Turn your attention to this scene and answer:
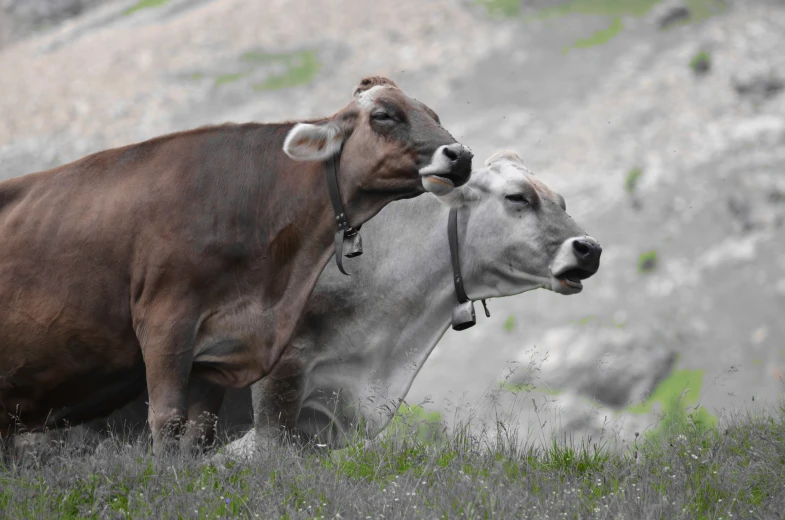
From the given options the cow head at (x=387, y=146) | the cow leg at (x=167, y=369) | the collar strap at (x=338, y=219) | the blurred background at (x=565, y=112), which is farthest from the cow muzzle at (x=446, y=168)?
the blurred background at (x=565, y=112)

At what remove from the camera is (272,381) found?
24.9 ft

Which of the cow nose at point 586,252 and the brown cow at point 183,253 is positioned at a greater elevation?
the brown cow at point 183,253

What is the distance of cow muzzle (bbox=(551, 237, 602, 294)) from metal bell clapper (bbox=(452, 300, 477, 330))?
0.66 meters

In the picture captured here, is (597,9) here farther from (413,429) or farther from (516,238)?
(413,429)

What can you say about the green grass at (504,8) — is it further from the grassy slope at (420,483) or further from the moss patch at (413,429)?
the grassy slope at (420,483)

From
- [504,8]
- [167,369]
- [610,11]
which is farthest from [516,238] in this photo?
[504,8]

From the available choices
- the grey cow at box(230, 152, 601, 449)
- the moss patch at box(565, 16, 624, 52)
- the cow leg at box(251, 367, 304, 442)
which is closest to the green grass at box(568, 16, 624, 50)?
the moss patch at box(565, 16, 624, 52)

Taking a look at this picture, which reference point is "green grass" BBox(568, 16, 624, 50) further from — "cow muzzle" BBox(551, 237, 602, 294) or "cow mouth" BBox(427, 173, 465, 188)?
"cow mouth" BBox(427, 173, 465, 188)

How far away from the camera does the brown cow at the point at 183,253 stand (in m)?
6.26

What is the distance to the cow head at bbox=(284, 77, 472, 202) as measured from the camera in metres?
6.28

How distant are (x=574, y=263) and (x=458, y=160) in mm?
1944

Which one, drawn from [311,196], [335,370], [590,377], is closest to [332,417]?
[335,370]

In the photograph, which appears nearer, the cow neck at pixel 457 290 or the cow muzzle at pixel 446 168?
the cow muzzle at pixel 446 168

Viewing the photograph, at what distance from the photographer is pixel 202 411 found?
6.97 meters
